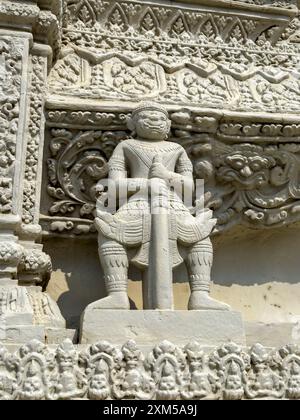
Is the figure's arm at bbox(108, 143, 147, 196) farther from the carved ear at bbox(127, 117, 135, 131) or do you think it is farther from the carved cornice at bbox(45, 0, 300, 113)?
the carved cornice at bbox(45, 0, 300, 113)

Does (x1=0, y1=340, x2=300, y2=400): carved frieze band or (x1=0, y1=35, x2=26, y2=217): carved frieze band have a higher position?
(x1=0, y1=35, x2=26, y2=217): carved frieze band

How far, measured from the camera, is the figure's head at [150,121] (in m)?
5.15

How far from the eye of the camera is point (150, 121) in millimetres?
5148

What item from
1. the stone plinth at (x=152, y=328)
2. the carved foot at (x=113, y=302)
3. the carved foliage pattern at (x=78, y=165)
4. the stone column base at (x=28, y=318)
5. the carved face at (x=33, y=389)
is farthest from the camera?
the carved foliage pattern at (x=78, y=165)

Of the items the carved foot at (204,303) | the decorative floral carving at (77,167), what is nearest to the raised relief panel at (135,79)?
the decorative floral carving at (77,167)

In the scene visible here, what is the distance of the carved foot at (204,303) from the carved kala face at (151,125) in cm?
130

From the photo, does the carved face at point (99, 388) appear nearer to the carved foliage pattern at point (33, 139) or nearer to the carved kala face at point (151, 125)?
the carved foliage pattern at point (33, 139)

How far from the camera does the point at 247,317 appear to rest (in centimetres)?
576

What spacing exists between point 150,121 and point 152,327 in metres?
1.65

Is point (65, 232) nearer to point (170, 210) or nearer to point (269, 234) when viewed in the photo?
point (170, 210)

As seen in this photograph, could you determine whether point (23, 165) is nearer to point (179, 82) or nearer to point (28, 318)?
point (28, 318)

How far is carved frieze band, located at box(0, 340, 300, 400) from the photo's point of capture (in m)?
3.82

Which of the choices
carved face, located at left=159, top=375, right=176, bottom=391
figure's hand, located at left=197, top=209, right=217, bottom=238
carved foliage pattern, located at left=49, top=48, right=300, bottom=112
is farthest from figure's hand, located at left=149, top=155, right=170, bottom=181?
carved face, located at left=159, top=375, right=176, bottom=391

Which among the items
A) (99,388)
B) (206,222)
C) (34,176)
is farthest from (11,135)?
(99,388)
